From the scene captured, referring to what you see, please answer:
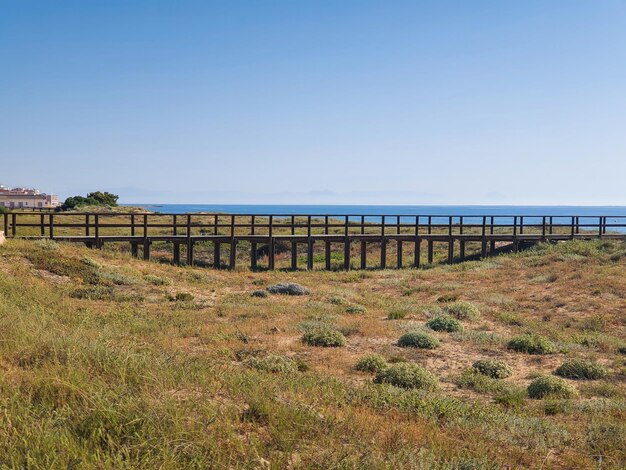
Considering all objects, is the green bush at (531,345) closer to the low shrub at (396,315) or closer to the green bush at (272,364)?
the low shrub at (396,315)

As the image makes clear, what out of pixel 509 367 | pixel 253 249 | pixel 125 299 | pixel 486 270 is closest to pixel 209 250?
pixel 253 249

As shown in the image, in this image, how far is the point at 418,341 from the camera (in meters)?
15.9

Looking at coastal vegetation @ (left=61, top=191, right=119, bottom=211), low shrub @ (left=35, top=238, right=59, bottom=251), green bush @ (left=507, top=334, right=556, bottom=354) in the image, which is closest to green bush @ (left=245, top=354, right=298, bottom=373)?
green bush @ (left=507, top=334, right=556, bottom=354)

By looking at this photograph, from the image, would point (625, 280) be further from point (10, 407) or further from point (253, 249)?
point (10, 407)

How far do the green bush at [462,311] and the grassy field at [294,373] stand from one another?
79 mm

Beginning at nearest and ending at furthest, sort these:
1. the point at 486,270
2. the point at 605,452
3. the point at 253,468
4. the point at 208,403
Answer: the point at 253,468
the point at 208,403
the point at 605,452
the point at 486,270

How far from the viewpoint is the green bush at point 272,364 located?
1156 centimetres

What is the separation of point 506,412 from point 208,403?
18.4 ft

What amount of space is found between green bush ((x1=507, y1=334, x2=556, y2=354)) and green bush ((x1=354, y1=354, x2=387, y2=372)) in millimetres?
4893

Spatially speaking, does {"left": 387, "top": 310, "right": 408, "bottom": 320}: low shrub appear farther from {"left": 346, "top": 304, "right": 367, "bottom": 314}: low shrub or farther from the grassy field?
{"left": 346, "top": 304, "right": 367, "bottom": 314}: low shrub

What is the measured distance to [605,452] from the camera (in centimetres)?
733

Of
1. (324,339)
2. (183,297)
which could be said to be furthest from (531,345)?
(183,297)

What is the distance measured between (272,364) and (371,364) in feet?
8.30

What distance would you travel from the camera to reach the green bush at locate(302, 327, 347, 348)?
15516 millimetres
